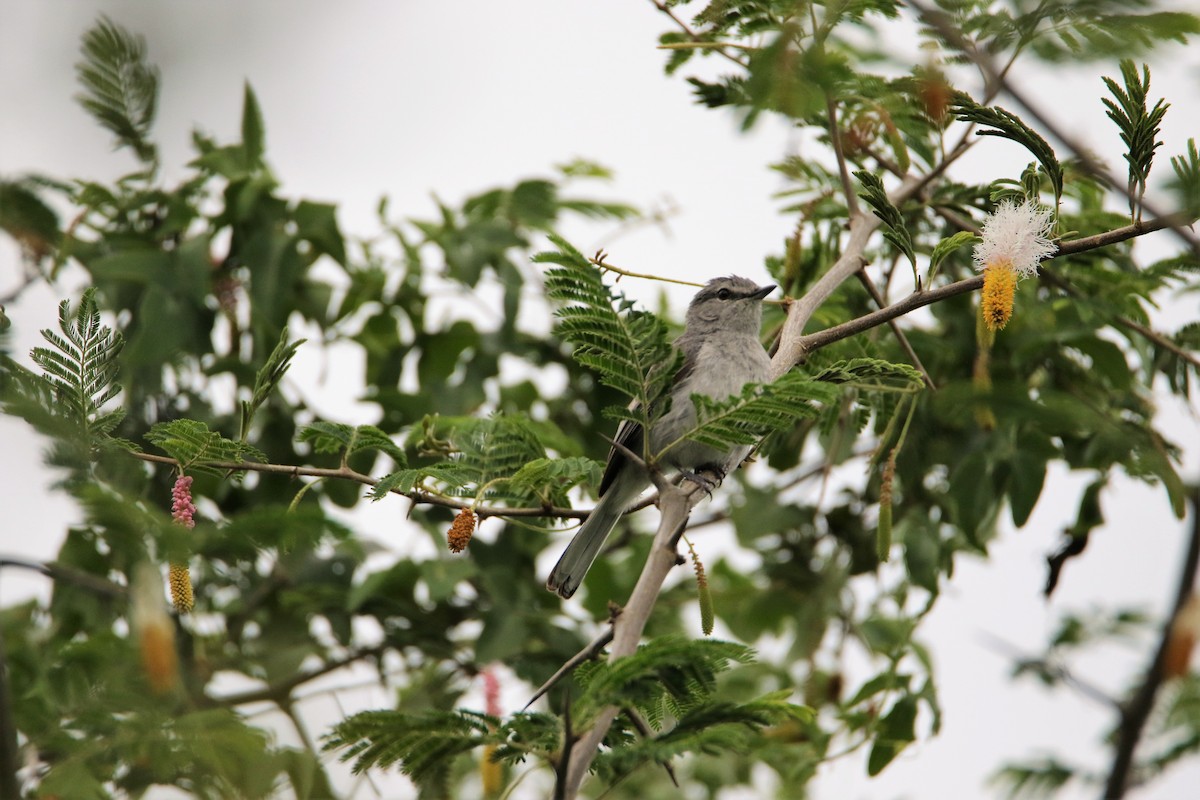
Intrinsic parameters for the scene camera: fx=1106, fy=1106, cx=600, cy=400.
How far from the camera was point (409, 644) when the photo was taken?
4938mm

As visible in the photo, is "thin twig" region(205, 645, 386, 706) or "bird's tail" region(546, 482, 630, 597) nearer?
"bird's tail" region(546, 482, 630, 597)

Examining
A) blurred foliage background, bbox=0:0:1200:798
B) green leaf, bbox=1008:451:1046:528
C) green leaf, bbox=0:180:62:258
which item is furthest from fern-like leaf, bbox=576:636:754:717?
green leaf, bbox=1008:451:1046:528

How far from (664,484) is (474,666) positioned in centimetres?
255

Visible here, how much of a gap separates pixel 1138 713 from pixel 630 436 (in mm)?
3376

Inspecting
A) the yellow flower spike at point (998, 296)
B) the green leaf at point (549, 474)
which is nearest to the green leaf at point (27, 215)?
the green leaf at point (549, 474)

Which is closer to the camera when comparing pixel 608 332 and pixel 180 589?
pixel 180 589

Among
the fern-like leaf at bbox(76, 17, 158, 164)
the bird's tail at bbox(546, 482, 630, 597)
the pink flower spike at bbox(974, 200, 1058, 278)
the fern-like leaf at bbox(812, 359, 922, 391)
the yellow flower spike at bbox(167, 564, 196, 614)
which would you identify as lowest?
the bird's tail at bbox(546, 482, 630, 597)

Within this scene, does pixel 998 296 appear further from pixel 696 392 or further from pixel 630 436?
pixel 630 436

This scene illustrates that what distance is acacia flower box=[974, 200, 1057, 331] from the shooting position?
8.22 ft

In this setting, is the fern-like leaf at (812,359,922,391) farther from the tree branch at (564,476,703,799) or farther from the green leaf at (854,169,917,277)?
the tree branch at (564,476,703,799)

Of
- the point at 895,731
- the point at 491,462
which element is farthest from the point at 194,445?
the point at 895,731

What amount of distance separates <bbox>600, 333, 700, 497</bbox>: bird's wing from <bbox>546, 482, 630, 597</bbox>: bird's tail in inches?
2.7

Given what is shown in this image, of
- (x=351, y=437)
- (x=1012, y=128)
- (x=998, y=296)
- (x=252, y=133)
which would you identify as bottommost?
(x=351, y=437)

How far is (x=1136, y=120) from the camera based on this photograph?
8.03 ft
